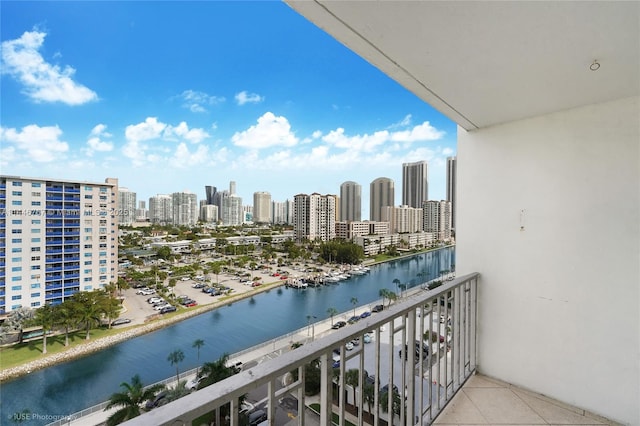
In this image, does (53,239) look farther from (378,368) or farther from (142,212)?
(378,368)

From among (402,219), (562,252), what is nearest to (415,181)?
(402,219)

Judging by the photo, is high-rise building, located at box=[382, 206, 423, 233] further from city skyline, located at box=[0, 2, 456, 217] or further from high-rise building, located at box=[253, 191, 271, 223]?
high-rise building, located at box=[253, 191, 271, 223]

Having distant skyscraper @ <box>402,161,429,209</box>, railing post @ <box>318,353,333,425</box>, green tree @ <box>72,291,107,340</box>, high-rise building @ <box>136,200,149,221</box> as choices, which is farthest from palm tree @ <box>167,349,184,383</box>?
high-rise building @ <box>136,200,149,221</box>

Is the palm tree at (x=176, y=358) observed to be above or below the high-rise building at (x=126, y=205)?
below

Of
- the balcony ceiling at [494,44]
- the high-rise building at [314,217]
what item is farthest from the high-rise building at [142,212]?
Answer: the balcony ceiling at [494,44]

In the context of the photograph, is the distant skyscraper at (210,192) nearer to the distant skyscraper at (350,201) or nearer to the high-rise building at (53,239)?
the distant skyscraper at (350,201)

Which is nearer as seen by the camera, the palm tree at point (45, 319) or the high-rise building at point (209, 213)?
the palm tree at point (45, 319)

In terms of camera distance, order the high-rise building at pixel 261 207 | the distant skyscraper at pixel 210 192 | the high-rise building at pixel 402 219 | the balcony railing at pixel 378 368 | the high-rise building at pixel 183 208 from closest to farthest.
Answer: the balcony railing at pixel 378 368 < the high-rise building at pixel 402 219 < the high-rise building at pixel 183 208 < the distant skyscraper at pixel 210 192 < the high-rise building at pixel 261 207
